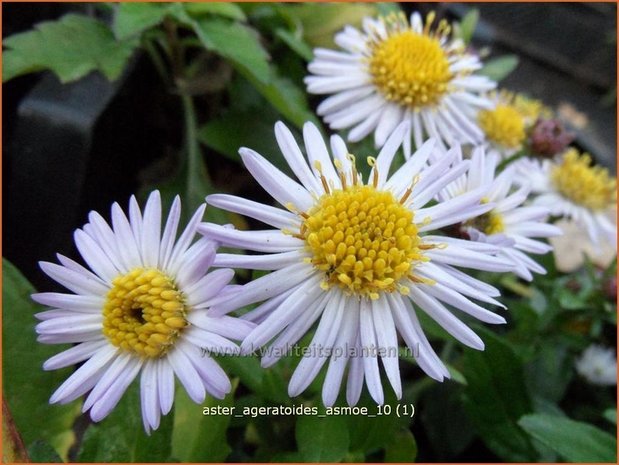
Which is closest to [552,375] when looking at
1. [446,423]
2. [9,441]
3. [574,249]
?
[446,423]

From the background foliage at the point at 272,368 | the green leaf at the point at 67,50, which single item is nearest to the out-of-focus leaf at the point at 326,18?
the background foliage at the point at 272,368

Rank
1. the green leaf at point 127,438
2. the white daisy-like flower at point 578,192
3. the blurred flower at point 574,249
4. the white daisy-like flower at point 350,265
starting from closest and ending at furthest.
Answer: the white daisy-like flower at point 350,265
the green leaf at point 127,438
the white daisy-like flower at point 578,192
the blurred flower at point 574,249

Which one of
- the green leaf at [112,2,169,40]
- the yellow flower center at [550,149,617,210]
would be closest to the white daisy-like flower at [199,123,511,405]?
the green leaf at [112,2,169,40]

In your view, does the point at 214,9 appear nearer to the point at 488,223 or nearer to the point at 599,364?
the point at 488,223

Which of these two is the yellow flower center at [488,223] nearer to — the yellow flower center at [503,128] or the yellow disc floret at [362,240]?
the yellow disc floret at [362,240]

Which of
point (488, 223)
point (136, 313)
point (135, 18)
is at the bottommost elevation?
point (136, 313)
